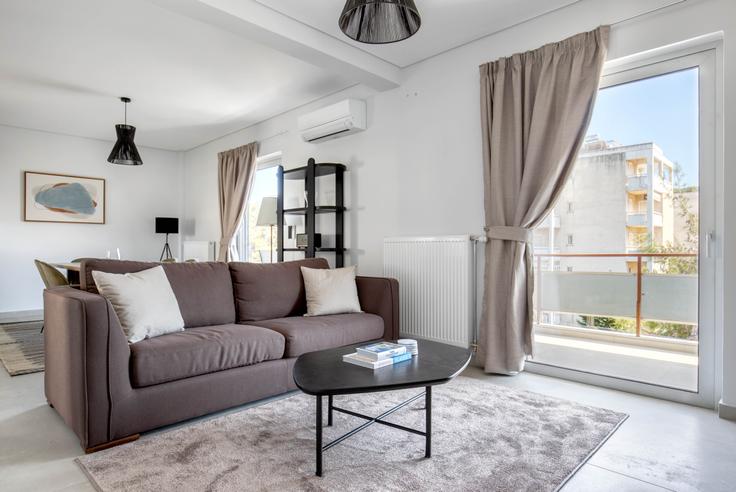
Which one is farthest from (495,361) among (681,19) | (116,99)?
(116,99)

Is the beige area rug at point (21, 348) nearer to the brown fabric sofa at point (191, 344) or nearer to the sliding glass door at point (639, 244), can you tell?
the brown fabric sofa at point (191, 344)

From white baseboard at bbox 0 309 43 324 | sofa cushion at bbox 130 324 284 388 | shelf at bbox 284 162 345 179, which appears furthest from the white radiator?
white baseboard at bbox 0 309 43 324

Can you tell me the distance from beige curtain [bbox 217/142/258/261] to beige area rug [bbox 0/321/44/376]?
2342 millimetres

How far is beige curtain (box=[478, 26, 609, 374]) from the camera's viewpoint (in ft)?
9.61

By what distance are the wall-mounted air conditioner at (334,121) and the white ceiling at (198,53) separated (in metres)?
0.26

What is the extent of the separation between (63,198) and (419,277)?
219 inches

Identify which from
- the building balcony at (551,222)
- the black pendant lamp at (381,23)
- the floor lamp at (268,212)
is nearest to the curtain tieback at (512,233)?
the building balcony at (551,222)

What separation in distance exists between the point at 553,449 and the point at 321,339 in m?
1.47

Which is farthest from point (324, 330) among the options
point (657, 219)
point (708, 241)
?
point (708, 241)

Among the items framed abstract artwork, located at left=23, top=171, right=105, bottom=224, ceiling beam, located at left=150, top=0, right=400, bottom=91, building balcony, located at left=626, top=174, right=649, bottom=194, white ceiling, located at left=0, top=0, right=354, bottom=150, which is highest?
white ceiling, located at left=0, top=0, right=354, bottom=150

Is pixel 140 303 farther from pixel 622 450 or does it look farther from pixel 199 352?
pixel 622 450

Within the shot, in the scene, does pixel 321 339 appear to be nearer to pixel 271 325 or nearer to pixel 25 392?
pixel 271 325

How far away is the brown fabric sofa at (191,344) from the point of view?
6.61ft

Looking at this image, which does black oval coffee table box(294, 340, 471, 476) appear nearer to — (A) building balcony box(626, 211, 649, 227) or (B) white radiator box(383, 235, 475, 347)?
(B) white radiator box(383, 235, 475, 347)
